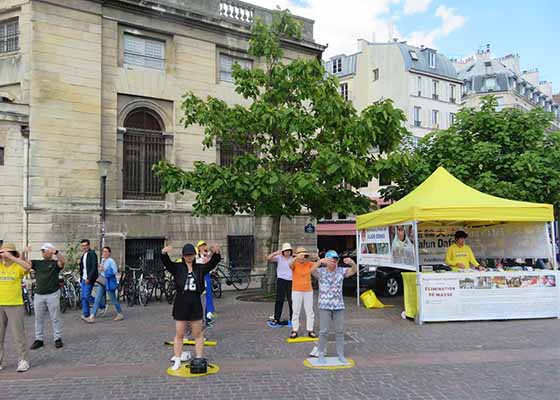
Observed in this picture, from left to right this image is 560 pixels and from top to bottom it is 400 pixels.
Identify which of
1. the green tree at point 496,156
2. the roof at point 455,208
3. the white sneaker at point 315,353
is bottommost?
the white sneaker at point 315,353

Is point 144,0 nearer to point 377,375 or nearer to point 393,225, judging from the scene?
point 393,225

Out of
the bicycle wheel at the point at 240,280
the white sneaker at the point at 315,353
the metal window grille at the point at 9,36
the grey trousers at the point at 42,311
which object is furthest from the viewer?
the bicycle wheel at the point at 240,280

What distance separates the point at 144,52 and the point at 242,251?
8.98 meters

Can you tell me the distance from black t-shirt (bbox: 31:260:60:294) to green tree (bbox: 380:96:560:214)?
31.0 feet

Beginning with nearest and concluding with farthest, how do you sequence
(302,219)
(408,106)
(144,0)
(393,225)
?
(393,225) < (144,0) < (302,219) < (408,106)

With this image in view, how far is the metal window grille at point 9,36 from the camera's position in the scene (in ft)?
59.6

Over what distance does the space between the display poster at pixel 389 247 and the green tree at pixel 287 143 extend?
1401mm

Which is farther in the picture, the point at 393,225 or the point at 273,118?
the point at 273,118

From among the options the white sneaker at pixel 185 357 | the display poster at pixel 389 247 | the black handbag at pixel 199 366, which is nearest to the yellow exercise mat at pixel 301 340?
the white sneaker at pixel 185 357

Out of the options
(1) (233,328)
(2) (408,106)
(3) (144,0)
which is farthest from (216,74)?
(2) (408,106)

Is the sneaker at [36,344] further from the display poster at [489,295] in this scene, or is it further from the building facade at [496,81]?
the building facade at [496,81]

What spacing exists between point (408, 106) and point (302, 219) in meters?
22.5

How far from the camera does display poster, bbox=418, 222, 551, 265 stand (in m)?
13.5

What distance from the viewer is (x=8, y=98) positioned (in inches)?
712
